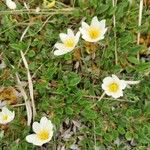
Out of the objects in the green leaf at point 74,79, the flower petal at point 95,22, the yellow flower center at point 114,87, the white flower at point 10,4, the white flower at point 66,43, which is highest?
the white flower at point 10,4

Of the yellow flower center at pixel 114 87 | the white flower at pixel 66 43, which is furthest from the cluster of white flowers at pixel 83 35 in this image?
the yellow flower center at pixel 114 87

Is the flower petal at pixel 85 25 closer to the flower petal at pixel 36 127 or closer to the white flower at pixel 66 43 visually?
the white flower at pixel 66 43

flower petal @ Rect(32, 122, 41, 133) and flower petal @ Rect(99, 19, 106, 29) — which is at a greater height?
flower petal @ Rect(99, 19, 106, 29)

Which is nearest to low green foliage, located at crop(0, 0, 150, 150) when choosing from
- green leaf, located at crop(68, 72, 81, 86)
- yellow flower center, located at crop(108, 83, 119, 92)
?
green leaf, located at crop(68, 72, 81, 86)

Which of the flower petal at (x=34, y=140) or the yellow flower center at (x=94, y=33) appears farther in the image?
the yellow flower center at (x=94, y=33)

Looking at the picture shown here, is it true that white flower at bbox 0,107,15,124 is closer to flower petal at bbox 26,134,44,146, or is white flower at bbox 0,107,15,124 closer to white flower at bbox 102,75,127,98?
flower petal at bbox 26,134,44,146

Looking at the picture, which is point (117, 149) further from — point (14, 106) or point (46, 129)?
point (14, 106)

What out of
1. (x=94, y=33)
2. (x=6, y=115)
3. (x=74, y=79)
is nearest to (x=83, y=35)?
(x=94, y=33)
